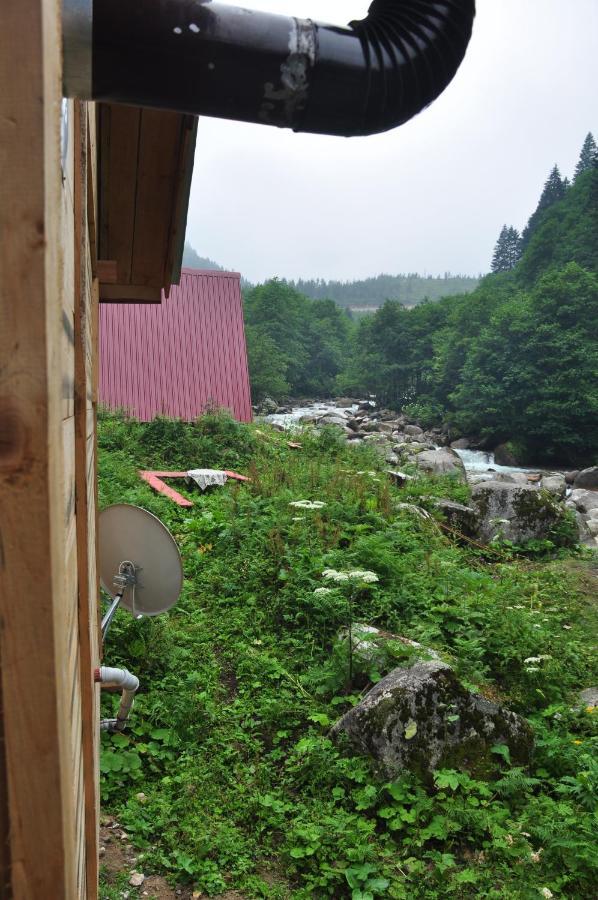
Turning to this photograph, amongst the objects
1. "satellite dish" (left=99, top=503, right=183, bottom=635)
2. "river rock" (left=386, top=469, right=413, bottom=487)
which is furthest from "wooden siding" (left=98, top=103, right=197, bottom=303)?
"river rock" (left=386, top=469, right=413, bottom=487)

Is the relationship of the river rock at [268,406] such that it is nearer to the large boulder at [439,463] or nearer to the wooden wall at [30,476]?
the large boulder at [439,463]

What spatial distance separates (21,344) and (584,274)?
36.3m

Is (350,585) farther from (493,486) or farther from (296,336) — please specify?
(296,336)

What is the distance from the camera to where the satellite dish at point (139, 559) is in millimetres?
4516

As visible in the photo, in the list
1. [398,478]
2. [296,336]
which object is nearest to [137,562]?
[398,478]

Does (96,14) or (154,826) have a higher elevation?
(96,14)

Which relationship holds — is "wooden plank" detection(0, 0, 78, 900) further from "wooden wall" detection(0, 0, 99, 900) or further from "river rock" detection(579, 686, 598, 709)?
"river rock" detection(579, 686, 598, 709)

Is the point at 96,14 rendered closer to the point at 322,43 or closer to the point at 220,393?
the point at 322,43

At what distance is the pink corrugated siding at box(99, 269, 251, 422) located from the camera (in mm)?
17875

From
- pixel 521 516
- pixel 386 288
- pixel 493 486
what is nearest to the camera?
pixel 521 516

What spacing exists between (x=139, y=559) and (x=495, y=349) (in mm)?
33007

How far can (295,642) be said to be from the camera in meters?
6.14

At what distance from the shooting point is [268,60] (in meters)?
1.36

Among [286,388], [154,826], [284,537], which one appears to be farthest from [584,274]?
[154,826]
